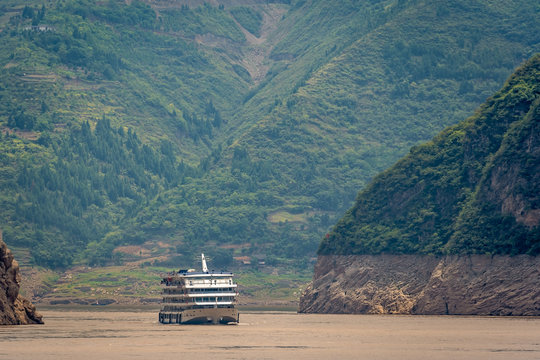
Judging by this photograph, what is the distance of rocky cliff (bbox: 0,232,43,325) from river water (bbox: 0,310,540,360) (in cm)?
150

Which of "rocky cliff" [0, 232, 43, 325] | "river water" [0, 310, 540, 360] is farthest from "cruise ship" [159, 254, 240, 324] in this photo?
"rocky cliff" [0, 232, 43, 325]

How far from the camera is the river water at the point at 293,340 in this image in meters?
126

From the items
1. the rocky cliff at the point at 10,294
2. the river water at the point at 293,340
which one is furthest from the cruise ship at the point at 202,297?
the rocky cliff at the point at 10,294

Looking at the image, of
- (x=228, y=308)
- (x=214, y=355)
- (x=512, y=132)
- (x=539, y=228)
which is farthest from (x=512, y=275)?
(x=214, y=355)

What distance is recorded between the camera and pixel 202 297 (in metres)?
180

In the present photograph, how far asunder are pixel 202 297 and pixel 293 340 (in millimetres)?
33611

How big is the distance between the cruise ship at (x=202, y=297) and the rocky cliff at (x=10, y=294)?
78.3 ft

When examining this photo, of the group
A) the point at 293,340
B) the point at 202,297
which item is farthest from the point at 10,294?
the point at 293,340

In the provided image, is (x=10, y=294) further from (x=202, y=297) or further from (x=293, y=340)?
(x=293, y=340)

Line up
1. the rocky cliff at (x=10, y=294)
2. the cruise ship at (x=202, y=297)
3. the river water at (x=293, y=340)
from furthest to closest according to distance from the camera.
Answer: the cruise ship at (x=202, y=297) < the rocky cliff at (x=10, y=294) < the river water at (x=293, y=340)

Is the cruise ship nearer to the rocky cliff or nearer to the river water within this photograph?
the river water

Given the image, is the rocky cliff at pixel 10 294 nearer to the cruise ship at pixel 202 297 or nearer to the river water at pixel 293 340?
the river water at pixel 293 340

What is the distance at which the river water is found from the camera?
125812 mm

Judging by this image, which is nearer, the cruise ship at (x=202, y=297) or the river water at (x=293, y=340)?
the river water at (x=293, y=340)
